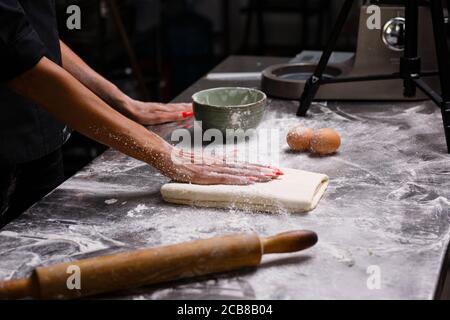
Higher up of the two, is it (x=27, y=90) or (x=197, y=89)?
(x=27, y=90)

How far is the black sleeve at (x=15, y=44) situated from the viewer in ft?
4.84

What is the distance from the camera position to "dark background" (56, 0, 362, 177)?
4.10 metres

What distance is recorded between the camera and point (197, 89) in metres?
2.51

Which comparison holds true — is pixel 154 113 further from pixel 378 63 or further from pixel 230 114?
pixel 378 63

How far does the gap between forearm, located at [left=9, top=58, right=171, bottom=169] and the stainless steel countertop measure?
10 centimetres

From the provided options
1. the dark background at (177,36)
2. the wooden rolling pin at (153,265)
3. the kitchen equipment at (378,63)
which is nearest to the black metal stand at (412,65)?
the kitchen equipment at (378,63)

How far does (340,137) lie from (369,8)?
0.59m

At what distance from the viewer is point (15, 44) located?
1.49m

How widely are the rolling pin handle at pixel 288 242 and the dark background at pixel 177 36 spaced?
258 centimetres

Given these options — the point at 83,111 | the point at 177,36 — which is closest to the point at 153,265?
the point at 83,111

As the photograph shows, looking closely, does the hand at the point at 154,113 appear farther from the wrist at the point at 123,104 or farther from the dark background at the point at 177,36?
the dark background at the point at 177,36

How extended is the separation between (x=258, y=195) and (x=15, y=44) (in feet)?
2.08
